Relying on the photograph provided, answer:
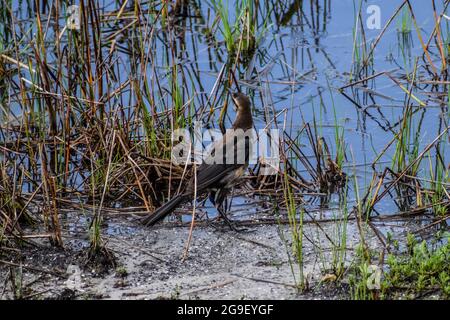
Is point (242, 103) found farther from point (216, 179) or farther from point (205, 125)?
point (205, 125)

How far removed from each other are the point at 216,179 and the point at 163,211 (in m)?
0.47

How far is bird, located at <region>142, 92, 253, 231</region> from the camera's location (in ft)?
21.6

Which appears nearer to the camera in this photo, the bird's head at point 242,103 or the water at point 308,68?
the bird's head at point 242,103

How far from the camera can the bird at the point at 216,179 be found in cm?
658

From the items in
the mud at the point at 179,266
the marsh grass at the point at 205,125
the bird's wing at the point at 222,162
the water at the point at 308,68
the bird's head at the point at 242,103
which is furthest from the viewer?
the water at the point at 308,68

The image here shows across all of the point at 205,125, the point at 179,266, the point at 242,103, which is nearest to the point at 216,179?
the point at 242,103

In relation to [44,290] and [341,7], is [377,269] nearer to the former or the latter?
[44,290]

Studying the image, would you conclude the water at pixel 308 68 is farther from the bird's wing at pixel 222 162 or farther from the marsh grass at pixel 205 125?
the bird's wing at pixel 222 162

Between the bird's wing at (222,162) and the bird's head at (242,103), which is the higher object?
the bird's head at (242,103)

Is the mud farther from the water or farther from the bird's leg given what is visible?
the water

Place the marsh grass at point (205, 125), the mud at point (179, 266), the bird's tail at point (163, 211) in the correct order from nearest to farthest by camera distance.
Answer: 1. the mud at point (179, 266)
2. the marsh grass at point (205, 125)
3. the bird's tail at point (163, 211)

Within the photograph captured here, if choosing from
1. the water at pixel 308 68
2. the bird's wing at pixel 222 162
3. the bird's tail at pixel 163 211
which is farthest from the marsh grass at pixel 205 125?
the bird's tail at pixel 163 211

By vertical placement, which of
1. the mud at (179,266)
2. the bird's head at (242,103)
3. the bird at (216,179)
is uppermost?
the bird's head at (242,103)

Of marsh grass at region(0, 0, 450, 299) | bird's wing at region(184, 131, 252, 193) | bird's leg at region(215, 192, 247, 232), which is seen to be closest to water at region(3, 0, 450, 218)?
marsh grass at region(0, 0, 450, 299)
